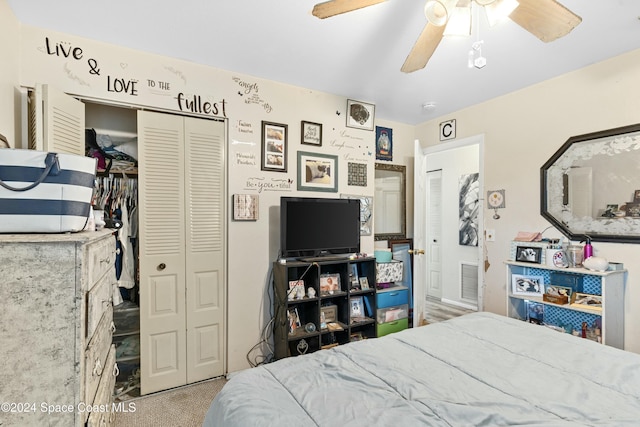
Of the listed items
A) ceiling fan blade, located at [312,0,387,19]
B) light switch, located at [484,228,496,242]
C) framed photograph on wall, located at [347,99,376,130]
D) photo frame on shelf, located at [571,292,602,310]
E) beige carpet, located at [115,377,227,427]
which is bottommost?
beige carpet, located at [115,377,227,427]

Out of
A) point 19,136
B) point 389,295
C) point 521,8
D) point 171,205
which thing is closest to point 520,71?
point 521,8

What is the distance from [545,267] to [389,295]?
1383mm

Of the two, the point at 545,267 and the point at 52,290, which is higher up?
the point at 52,290

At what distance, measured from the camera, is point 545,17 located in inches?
53.7

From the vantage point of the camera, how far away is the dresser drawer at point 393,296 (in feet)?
10.5

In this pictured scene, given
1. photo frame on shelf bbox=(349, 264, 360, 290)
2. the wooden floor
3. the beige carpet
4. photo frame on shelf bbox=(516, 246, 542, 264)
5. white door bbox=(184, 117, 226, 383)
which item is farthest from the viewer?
the wooden floor

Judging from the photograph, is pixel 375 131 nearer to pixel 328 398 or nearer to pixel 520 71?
pixel 520 71

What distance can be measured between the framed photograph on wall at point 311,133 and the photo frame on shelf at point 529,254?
6.68 ft

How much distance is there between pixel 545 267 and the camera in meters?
2.46

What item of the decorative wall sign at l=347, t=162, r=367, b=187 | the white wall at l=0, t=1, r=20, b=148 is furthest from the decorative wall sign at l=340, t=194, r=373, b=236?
the white wall at l=0, t=1, r=20, b=148

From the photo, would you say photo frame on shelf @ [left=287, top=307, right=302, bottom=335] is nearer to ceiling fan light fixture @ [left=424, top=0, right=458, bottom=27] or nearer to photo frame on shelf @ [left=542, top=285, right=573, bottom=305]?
photo frame on shelf @ [left=542, top=285, right=573, bottom=305]

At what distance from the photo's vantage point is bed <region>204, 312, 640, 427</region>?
1032 millimetres

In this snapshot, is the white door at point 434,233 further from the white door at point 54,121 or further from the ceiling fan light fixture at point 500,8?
the white door at point 54,121

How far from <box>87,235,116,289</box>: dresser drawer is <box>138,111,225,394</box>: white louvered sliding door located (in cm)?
77
